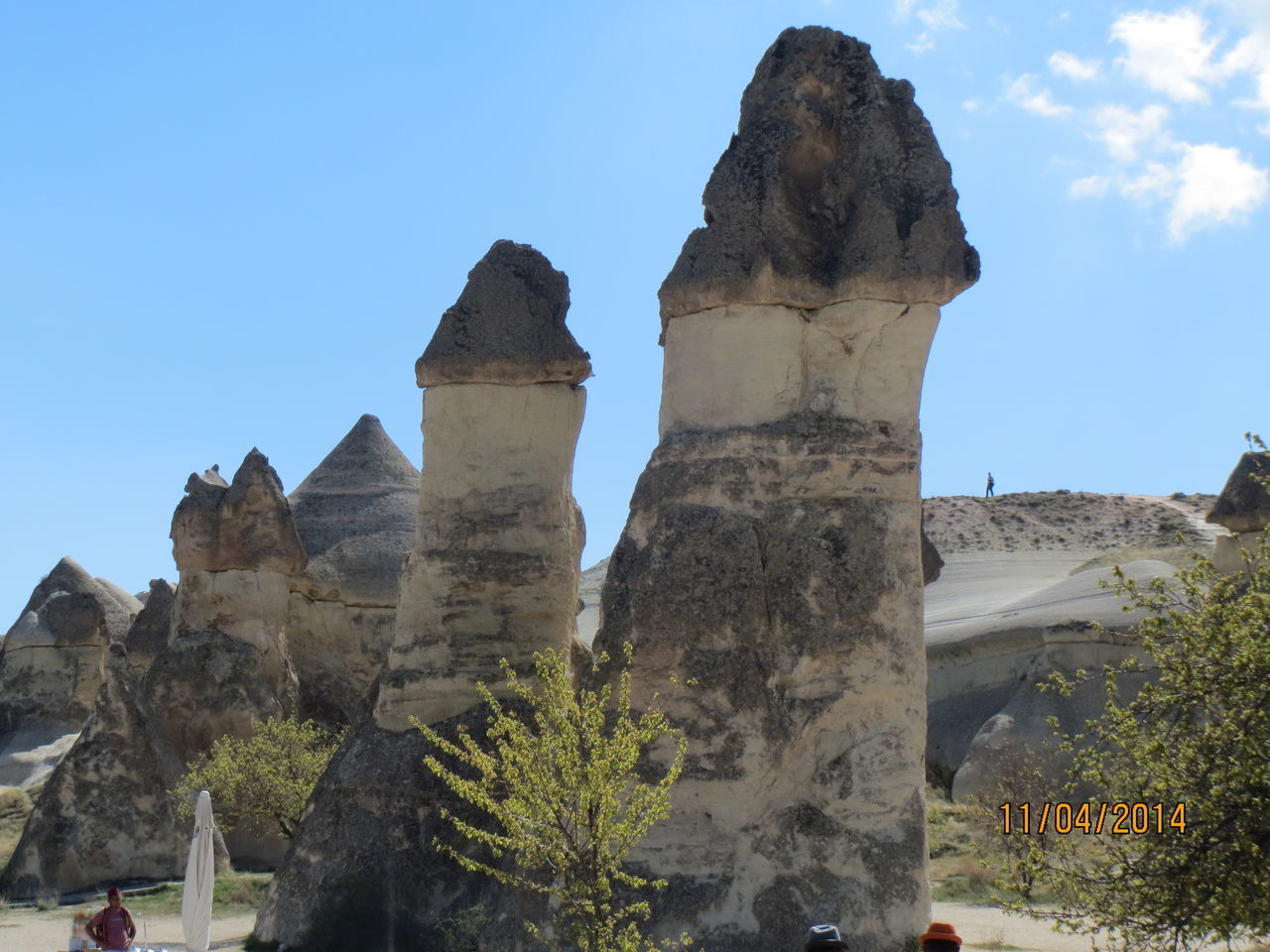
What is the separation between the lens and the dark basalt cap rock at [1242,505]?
23.9 meters

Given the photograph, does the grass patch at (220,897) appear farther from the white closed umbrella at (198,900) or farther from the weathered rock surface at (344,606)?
the weathered rock surface at (344,606)

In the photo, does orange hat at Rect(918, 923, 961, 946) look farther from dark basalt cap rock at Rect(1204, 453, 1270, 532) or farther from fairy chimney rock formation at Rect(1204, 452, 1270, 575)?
dark basalt cap rock at Rect(1204, 453, 1270, 532)

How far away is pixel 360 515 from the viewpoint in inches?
969

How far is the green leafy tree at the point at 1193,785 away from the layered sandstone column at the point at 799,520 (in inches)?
96.8

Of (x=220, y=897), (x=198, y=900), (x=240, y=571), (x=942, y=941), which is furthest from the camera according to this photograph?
(x=240, y=571)

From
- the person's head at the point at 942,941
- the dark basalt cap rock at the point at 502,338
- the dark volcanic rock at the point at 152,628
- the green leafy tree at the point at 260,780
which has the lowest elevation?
the green leafy tree at the point at 260,780

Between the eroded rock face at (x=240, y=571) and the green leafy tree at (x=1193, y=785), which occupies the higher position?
the eroded rock face at (x=240, y=571)

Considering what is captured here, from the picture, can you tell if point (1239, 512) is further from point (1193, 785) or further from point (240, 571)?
point (1193, 785)

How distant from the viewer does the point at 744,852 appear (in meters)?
10.6

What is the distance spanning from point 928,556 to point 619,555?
28.6ft

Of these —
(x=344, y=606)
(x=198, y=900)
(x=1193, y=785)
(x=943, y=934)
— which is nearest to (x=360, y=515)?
(x=344, y=606)

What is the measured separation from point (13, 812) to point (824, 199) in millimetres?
19363

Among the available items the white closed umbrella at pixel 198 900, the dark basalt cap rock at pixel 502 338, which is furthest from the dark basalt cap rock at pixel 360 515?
the white closed umbrella at pixel 198 900

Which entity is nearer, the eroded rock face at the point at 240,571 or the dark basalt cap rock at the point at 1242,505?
the eroded rock face at the point at 240,571
